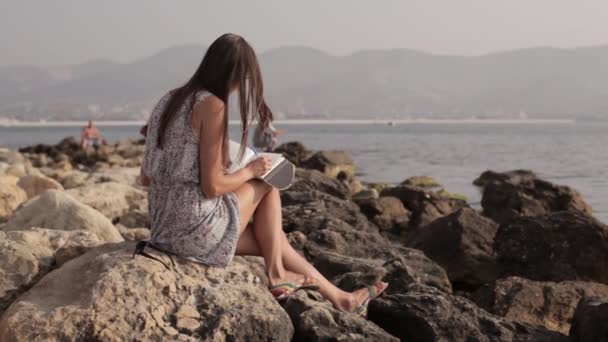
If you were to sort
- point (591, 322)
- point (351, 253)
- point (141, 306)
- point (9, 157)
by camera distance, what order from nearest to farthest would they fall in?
point (141, 306), point (591, 322), point (351, 253), point (9, 157)

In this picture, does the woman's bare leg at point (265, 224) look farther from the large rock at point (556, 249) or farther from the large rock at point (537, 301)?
the large rock at point (556, 249)

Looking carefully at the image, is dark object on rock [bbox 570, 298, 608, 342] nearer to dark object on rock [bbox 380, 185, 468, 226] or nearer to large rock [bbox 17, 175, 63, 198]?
dark object on rock [bbox 380, 185, 468, 226]

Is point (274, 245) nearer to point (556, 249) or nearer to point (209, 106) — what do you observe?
point (209, 106)

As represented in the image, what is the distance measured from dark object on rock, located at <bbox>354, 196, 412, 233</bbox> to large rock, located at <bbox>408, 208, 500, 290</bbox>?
185 cm

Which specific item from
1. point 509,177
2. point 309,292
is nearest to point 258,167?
point 309,292

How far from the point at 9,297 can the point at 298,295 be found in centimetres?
171

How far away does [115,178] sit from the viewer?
13.8m

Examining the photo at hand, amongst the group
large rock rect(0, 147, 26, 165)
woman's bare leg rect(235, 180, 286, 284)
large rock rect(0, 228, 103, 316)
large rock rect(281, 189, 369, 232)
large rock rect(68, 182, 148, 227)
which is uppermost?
woman's bare leg rect(235, 180, 286, 284)

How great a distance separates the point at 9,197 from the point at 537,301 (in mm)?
7053

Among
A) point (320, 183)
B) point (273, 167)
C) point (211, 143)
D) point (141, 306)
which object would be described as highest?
point (211, 143)

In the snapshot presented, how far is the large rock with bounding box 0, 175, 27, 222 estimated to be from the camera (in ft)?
32.4

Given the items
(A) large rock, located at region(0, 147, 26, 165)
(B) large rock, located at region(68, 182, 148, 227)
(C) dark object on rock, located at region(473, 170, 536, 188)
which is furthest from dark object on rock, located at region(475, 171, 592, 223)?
(A) large rock, located at region(0, 147, 26, 165)

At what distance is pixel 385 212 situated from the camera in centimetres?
1141

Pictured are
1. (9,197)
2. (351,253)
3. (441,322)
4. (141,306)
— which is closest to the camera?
(141,306)
